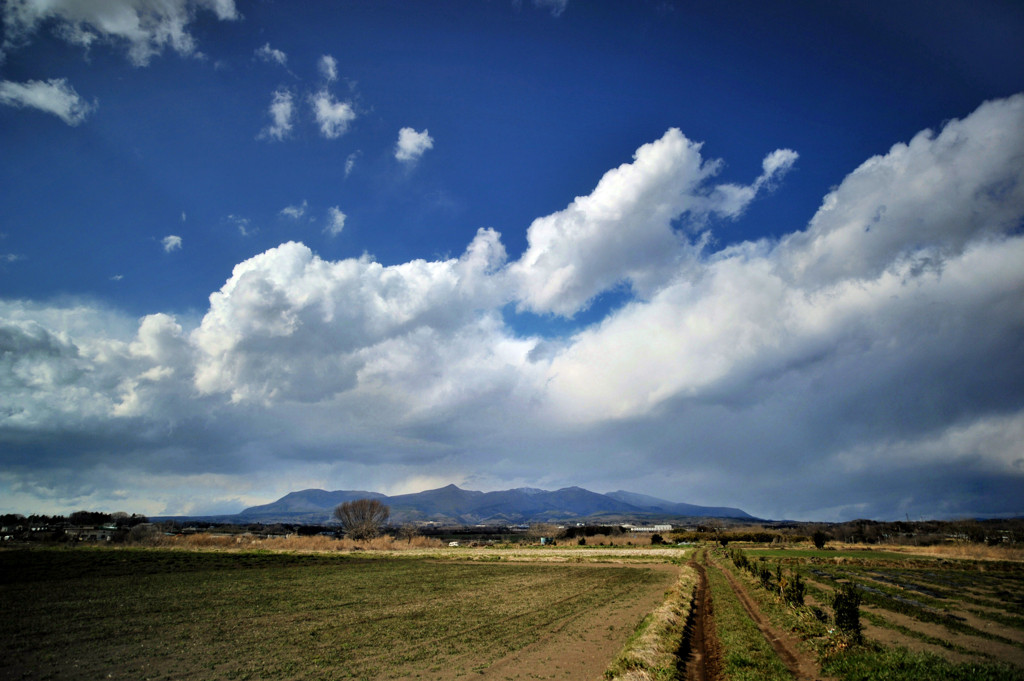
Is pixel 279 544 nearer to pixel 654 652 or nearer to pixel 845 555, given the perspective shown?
pixel 654 652

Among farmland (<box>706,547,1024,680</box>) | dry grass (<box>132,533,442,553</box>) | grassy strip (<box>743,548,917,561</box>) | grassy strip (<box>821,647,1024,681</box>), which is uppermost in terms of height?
grassy strip (<box>821,647,1024,681</box>)

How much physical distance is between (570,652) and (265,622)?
1711 centimetres

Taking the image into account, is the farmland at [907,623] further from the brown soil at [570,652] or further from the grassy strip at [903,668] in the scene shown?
the brown soil at [570,652]

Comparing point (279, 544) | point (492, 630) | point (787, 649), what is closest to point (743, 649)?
point (787, 649)

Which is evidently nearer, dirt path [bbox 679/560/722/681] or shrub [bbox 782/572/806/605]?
dirt path [bbox 679/560/722/681]

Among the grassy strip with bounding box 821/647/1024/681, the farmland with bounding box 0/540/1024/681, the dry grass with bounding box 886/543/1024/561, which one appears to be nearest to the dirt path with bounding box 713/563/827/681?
the farmland with bounding box 0/540/1024/681

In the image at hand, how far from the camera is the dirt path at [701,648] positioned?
57.5 ft

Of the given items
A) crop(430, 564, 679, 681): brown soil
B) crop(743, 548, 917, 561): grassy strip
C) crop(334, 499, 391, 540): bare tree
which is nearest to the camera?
crop(430, 564, 679, 681): brown soil

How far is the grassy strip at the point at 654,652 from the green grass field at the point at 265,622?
5364 mm

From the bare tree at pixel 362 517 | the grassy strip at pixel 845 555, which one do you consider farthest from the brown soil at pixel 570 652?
the bare tree at pixel 362 517

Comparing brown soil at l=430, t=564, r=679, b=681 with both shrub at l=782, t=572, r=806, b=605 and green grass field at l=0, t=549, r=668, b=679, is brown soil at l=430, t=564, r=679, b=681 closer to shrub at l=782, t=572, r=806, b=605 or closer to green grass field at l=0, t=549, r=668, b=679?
green grass field at l=0, t=549, r=668, b=679

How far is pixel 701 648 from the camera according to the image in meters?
21.3

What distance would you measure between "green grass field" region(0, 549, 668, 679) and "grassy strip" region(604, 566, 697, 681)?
536 cm

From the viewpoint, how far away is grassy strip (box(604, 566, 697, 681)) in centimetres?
1552
